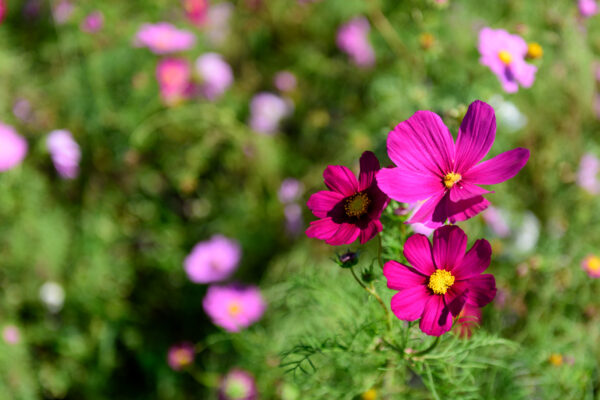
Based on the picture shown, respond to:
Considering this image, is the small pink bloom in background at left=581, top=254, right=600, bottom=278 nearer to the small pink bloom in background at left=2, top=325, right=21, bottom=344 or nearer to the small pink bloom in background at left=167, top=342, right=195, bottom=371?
the small pink bloom in background at left=167, top=342, right=195, bottom=371

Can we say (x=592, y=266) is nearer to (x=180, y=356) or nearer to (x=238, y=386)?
(x=238, y=386)

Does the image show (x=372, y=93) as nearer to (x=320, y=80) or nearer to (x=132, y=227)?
(x=320, y=80)

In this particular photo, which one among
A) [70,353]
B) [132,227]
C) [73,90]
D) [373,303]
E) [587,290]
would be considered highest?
Result: [373,303]

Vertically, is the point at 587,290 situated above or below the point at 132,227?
above

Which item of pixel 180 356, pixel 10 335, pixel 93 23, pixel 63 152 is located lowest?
pixel 10 335

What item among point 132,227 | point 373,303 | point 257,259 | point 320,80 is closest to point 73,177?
point 132,227

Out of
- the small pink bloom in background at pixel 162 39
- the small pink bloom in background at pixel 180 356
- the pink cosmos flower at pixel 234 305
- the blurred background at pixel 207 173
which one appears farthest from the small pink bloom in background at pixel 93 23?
the small pink bloom in background at pixel 180 356

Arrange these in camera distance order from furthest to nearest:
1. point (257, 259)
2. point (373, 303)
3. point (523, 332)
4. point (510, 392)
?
1. point (257, 259)
2. point (523, 332)
3. point (510, 392)
4. point (373, 303)

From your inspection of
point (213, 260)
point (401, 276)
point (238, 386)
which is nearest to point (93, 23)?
point (213, 260)
